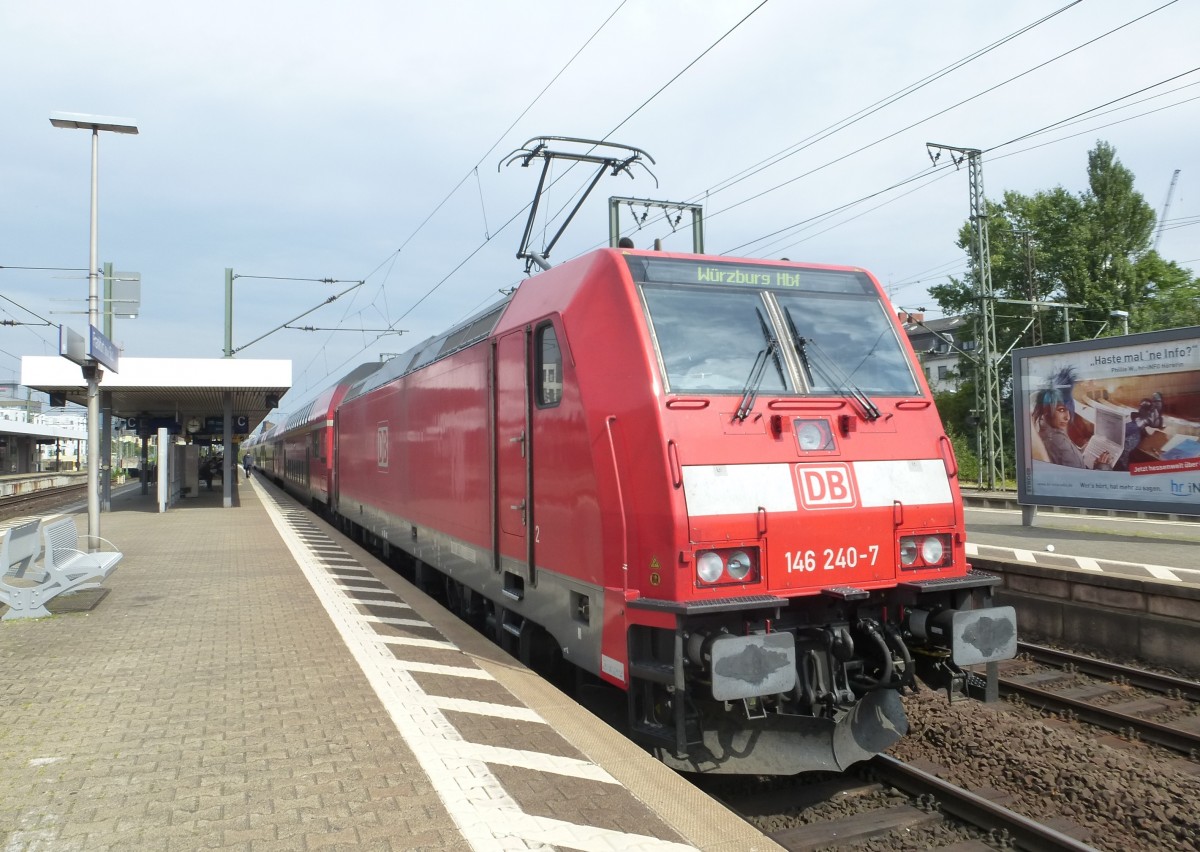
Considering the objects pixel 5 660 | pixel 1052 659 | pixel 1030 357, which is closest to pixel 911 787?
pixel 1052 659

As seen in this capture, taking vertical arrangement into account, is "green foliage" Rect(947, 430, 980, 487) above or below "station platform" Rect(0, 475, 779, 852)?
above

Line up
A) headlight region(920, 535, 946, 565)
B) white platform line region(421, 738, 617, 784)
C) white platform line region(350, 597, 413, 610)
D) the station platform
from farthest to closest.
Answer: white platform line region(350, 597, 413, 610)
headlight region(920, 535, 946, 565)
white platform line region(421, 738, 617, 784)
the station platform

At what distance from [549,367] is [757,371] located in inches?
54.8

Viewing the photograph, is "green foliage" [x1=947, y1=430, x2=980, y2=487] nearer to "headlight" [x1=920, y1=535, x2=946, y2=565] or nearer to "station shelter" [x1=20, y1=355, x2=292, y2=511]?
"station shelter" [x1=20, y1=355, x2=292, y2=511]

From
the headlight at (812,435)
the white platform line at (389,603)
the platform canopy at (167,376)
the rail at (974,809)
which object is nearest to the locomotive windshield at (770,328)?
the headlight at (812,435)

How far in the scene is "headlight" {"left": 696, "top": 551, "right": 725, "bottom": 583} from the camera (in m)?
4.79

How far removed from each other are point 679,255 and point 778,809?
339 centimetres

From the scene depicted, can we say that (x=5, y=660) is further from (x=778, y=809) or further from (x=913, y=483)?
(x=913, y=483)

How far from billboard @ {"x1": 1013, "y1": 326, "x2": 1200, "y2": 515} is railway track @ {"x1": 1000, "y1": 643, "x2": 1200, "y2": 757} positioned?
473cm

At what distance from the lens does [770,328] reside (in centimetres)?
575

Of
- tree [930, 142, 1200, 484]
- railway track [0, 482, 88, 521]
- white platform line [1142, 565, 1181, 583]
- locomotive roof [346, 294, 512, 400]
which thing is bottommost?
white platform line [1142, 565, 1181, 583]

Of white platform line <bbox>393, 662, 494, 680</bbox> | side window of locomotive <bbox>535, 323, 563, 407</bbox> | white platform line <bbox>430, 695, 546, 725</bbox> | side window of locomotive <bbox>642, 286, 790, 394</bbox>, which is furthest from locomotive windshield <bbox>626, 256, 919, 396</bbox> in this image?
white platform line <bbox>393, 662, 494, 680</bbox>

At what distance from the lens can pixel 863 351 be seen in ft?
19.6

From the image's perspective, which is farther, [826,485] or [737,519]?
[826,485]
